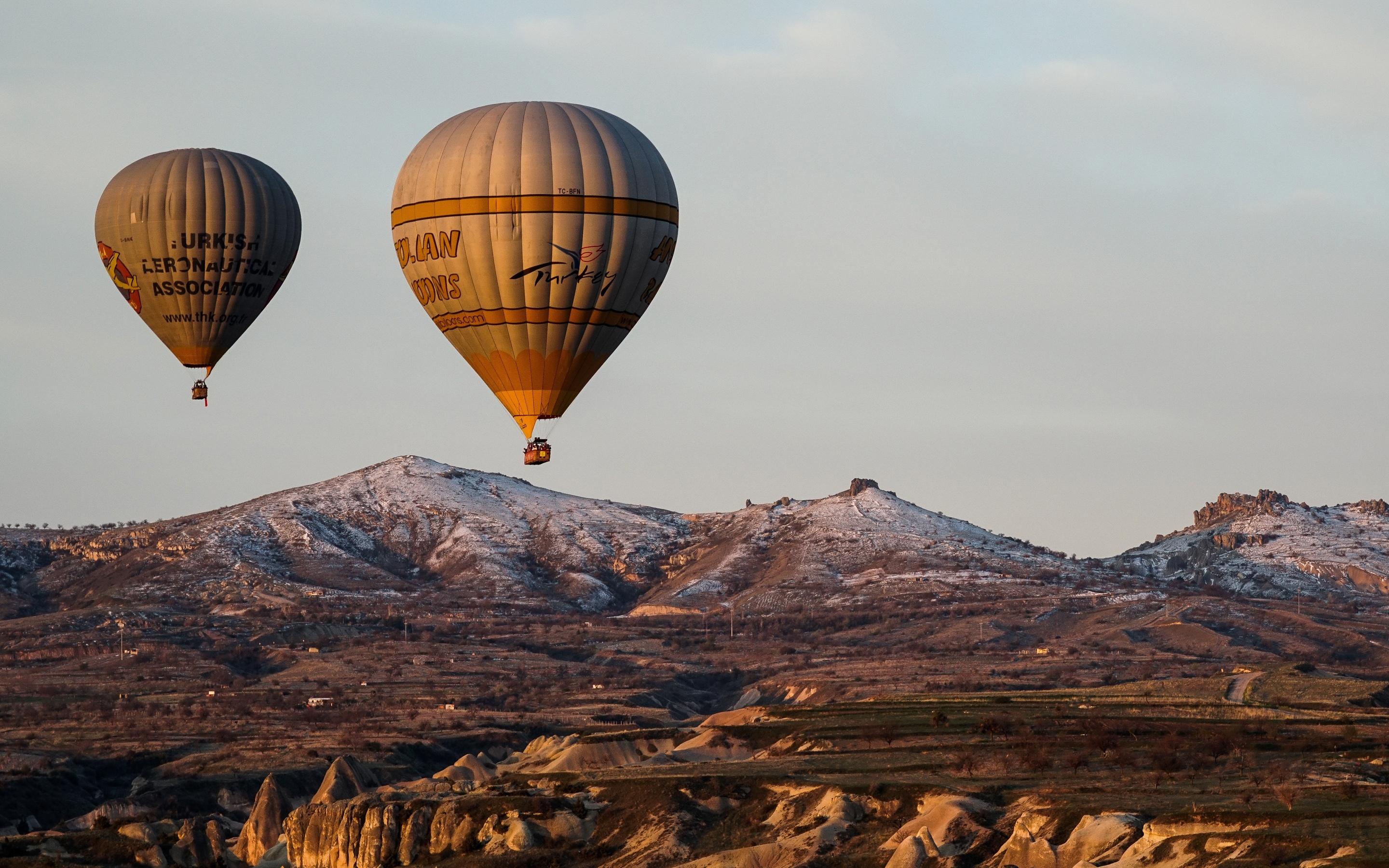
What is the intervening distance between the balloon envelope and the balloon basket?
3193 cm

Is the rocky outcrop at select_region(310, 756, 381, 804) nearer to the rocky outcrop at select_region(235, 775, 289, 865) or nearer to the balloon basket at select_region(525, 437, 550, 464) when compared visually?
the rocky outcrop at select_region(235, 775, 289, 865)

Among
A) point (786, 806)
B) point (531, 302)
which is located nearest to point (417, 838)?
point (786, 806)

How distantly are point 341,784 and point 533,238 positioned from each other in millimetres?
50398

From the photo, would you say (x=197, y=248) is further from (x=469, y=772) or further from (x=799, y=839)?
(x=799, y=839)

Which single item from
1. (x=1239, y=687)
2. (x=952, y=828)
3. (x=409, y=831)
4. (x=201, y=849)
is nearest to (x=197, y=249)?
(x=201, y=849)

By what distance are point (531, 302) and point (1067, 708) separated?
1993 inches

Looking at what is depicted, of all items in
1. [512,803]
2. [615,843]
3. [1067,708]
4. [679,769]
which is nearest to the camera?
[615,843]

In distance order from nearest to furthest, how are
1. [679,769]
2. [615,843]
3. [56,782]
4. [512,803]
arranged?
[615,843]
[512,803]
[679,769]
[56,782]

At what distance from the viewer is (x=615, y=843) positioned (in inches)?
3450

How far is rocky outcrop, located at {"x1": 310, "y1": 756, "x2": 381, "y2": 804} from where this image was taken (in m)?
118

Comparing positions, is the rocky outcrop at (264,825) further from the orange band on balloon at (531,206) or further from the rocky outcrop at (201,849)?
the orange band on balloon at (531,206)

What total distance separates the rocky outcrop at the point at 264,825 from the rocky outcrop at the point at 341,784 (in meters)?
3.17

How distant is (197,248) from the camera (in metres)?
106

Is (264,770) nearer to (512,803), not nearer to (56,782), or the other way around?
(56,782)
